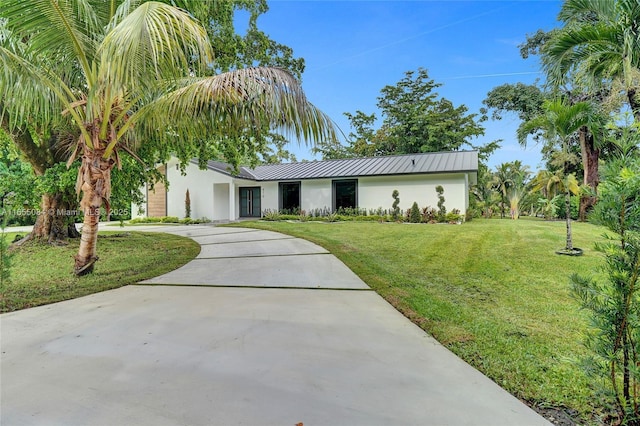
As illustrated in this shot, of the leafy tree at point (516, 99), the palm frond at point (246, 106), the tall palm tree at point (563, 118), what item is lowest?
the palm frond at point (246, 106)

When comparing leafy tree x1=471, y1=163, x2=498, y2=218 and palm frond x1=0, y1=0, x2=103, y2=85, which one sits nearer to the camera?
palm frond x1=0, y1=0, x2=103, y2=85

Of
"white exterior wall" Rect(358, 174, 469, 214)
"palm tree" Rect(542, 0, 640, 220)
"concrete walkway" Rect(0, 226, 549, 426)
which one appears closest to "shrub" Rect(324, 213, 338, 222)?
"white exterior wall" Rect(358, 174, 469, 214)

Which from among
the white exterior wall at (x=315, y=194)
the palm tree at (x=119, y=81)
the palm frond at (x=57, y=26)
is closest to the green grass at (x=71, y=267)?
the palm tree at (x=119, y=81)

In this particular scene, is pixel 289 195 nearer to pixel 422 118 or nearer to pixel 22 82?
pixel 422 118

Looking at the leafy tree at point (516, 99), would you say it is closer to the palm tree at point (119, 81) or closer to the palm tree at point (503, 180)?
the palm tree at point (503, 180)

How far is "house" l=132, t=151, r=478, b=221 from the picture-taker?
16.1 metres

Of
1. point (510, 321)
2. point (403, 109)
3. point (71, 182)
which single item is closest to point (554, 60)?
point (510, 321)

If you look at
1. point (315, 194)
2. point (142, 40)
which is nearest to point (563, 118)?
point (142, 40)

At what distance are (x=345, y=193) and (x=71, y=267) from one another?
1378 centimetres

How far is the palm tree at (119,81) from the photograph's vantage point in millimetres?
3566

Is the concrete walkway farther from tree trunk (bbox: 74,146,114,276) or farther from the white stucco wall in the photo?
the white stucco wall

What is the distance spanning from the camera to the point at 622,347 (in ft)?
5.65

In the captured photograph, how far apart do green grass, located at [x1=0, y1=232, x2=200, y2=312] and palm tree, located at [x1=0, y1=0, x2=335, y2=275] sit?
1.88 feet

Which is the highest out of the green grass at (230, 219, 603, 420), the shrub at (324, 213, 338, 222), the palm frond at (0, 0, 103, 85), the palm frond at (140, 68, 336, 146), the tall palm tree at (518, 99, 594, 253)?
the palm frond at (0, 0, 103, 85)
